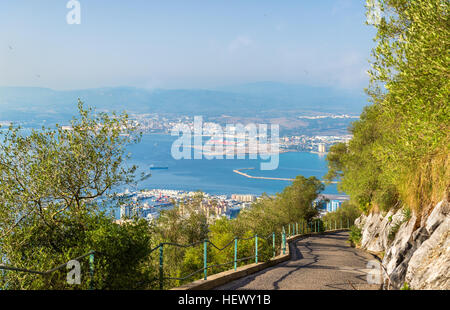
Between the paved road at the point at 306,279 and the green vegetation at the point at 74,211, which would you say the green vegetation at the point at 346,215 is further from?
the paved road at the point at 306,279

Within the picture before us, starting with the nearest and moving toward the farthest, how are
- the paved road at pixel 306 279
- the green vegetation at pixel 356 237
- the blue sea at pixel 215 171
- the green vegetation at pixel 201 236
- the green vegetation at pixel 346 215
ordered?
1. the paved road at pixel 306 279
2. the green vegetation at pixel 201 236
3. the green vegetation at pixel 356 237
4. the green vegetation at pixel 346 215
5. the blue sea at pixel 215 171

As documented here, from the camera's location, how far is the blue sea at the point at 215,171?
103 metres

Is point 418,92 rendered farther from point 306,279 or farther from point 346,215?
point 346,215

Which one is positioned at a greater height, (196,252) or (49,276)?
(49,276)

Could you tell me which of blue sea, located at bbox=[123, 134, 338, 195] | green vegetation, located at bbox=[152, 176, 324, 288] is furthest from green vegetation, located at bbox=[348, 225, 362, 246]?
blue sea, located at bbox=[123, 134, 338, 195]

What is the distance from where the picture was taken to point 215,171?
138 metres

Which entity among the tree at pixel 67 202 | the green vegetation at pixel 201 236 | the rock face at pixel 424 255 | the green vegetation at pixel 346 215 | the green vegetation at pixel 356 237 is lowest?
the green vegetation at pixel 346 215

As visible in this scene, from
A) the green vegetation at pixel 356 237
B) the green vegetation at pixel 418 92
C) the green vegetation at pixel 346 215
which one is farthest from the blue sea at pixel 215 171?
the green vegetation at pixel 418 92

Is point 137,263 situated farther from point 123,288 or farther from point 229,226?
point 229,226

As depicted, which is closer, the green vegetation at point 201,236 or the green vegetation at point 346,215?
the green vegetation at point 201,236

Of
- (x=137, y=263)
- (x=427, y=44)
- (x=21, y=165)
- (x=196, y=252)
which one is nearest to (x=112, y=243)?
(x=137, y=263)

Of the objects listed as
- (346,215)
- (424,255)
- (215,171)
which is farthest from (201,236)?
(215,171)

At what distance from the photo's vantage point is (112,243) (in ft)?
23.1
